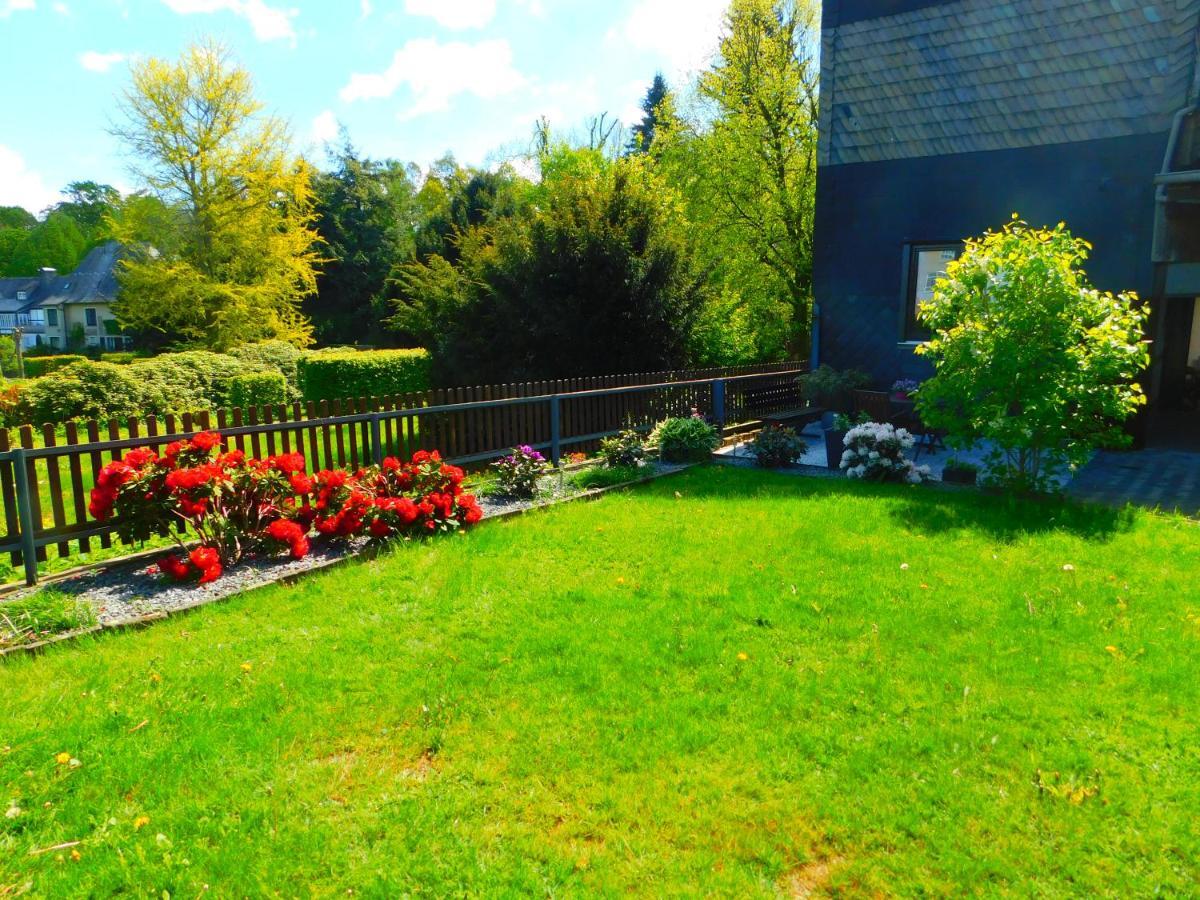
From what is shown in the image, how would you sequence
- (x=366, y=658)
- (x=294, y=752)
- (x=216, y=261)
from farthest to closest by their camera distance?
(x=216, y=261) → (x=366, y=658) → (x=294, y=752)

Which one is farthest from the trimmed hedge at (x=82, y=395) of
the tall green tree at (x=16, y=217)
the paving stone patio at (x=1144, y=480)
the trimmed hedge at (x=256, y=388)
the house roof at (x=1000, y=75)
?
the tall green tree at (x=16, y=217)

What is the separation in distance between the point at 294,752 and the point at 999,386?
6.39 m

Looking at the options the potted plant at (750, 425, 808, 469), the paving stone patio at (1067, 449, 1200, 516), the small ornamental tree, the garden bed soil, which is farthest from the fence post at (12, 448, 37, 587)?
the paving stone patio at (1067, 449, 1200, 516)

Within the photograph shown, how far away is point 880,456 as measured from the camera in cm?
Result: 805

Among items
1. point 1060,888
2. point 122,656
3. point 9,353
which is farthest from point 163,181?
point 1060,888

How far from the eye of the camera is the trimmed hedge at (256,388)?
17500mm

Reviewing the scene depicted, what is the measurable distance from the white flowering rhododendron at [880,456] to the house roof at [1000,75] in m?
5.29

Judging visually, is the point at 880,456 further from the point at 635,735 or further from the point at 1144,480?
the point at 635,735

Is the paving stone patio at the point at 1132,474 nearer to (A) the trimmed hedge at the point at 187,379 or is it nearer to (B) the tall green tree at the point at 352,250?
(A) the trimmed hedge at the point at 187,379

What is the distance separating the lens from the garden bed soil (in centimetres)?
451

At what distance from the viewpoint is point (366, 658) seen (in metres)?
3.93

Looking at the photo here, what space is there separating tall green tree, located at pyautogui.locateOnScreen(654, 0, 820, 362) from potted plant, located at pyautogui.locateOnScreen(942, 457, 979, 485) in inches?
348

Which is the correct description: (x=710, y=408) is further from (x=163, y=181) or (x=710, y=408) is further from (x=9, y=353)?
(x=9, y=353)

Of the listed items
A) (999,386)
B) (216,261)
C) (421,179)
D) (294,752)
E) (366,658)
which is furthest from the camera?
(421,179)
